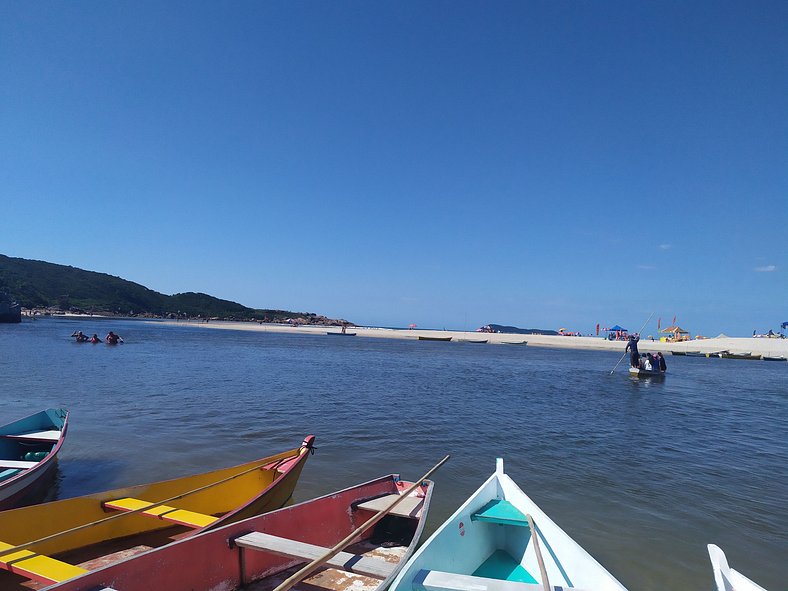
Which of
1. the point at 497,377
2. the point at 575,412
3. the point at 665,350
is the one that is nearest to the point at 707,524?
the point at 575,412

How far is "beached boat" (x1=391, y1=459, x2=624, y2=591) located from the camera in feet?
13.9

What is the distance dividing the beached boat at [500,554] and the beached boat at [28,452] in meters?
6.95

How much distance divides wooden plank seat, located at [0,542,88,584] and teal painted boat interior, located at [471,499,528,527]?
184 inches

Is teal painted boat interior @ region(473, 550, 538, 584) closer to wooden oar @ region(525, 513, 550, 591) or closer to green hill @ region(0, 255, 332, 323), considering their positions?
wooden oar @ region(525, 513, 550, 591)

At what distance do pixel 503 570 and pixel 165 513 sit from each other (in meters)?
4.74

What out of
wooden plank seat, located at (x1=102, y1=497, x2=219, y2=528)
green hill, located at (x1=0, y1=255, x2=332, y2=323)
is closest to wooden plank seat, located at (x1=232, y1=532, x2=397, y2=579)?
wooden plank seat, located at (x1=102, y1=497, x2=219, y2=528)

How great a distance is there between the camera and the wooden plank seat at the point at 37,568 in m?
4.36

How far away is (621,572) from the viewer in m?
6.45

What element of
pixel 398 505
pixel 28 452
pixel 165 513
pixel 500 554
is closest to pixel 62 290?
pixel 28 452

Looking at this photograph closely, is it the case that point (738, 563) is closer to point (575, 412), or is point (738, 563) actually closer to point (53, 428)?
point (575, 412)

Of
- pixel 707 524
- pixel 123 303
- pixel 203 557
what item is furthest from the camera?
pixel 123 303

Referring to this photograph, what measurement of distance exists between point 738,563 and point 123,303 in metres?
219

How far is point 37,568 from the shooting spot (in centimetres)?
447

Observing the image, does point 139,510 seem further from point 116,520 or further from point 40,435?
point 40,435
